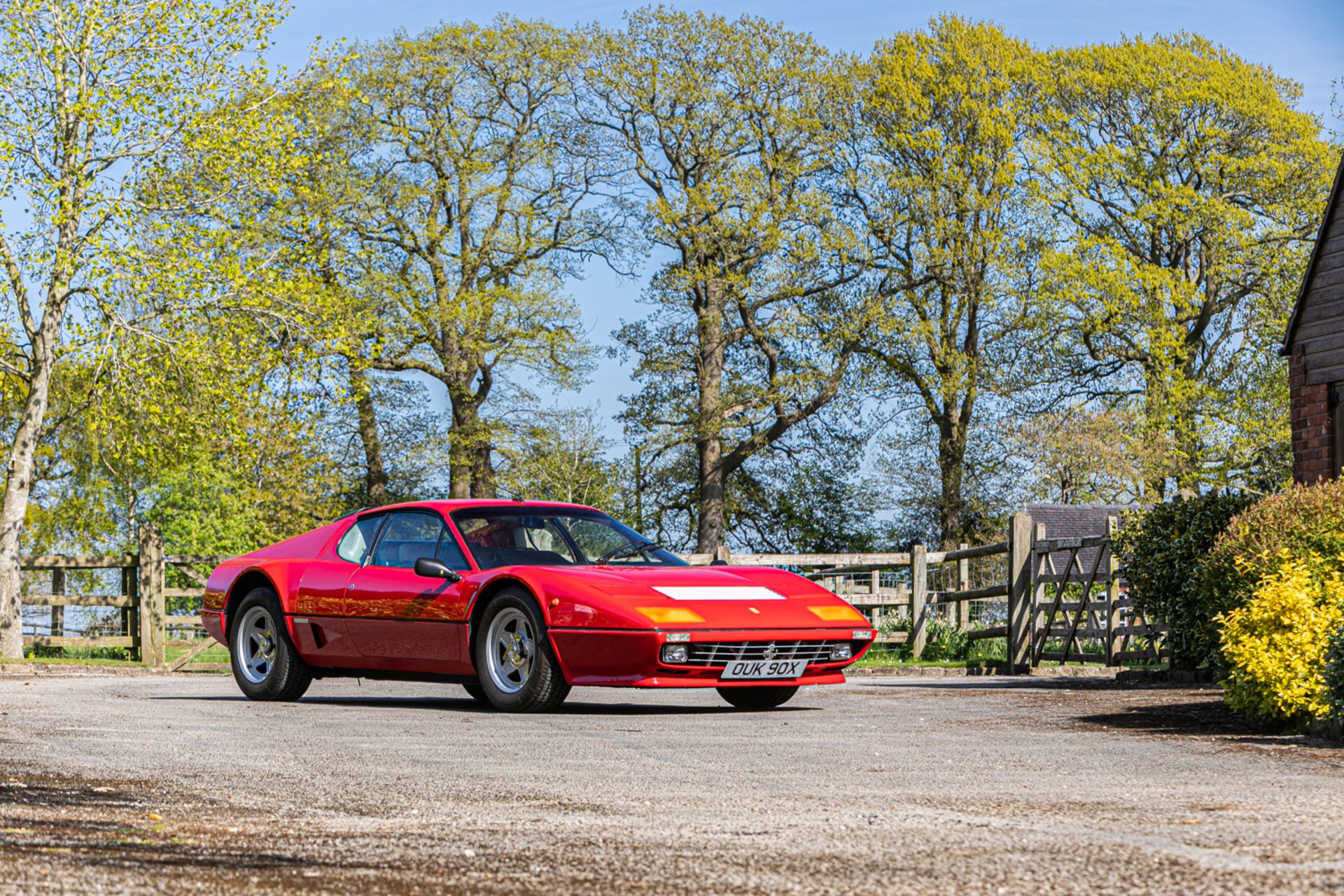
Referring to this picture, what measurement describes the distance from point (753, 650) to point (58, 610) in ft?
58.2

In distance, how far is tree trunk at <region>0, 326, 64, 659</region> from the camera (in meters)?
21.9

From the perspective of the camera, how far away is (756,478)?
44.0m

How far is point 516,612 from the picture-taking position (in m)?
9.81

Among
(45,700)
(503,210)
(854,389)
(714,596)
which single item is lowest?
(45,700)

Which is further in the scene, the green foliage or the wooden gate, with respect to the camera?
the green foliage

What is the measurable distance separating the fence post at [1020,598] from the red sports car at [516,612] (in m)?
6.13

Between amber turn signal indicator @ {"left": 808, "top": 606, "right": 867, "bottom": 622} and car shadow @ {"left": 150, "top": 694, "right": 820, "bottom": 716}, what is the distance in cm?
73

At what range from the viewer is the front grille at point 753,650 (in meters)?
9.42

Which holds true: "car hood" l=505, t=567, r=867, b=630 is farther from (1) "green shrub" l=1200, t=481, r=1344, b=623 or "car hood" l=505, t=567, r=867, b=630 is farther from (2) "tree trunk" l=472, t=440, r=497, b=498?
(2) "tree trunk" l=472, t=440, r=497, b=498

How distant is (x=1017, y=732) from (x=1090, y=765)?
74.5 inches

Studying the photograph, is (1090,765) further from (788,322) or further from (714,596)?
(788,322)

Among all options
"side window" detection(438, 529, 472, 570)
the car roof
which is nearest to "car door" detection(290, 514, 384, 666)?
the car roof

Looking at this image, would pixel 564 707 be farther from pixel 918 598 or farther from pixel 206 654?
pixel 206 654

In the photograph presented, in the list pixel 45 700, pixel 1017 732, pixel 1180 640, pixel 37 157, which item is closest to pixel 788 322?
pixel 37 157
